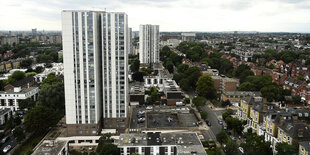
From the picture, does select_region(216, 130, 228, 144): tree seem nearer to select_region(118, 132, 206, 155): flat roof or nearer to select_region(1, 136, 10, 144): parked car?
select_region(118, 132, 206, 155): flat roof

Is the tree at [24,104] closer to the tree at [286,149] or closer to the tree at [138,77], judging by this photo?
the tree at [138,77]

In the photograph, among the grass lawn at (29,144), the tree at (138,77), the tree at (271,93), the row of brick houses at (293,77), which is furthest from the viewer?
the tree at (138,77)

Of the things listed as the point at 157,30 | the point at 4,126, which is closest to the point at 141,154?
the point at 4,126

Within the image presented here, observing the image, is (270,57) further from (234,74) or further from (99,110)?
(99,110)

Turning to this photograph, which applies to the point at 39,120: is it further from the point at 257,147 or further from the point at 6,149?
the point at 257,147

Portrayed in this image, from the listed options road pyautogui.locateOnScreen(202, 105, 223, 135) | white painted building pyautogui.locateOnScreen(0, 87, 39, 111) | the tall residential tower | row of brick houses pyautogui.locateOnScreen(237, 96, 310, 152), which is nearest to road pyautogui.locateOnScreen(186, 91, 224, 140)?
road pyautogui.locateOnScreen(202, 105, 223, 135)

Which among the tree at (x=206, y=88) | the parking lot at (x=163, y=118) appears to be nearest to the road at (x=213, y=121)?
the parking lot at (x=163, y=118)
